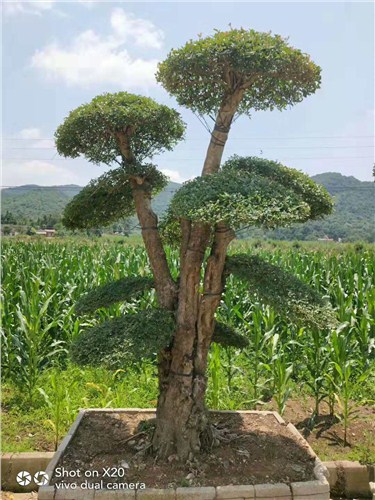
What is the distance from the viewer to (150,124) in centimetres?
315

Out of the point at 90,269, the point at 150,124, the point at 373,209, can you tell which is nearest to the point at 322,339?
the point at 150,124

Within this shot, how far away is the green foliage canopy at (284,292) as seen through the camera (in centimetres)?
287

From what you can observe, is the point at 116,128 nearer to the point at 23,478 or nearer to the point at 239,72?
the point at 239,72

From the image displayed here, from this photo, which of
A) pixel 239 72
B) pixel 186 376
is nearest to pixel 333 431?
pixel 186 376

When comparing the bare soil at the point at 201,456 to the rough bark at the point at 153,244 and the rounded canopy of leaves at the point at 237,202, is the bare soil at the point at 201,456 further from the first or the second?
the rounded canopy of leaves at the point at 237,202

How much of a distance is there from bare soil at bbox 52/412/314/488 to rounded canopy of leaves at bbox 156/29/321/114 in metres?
2.38

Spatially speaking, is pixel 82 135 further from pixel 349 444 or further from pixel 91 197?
pixel 349 444

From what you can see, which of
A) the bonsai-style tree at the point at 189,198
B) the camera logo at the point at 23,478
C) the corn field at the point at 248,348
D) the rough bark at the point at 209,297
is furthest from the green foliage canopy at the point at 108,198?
the camera logo at the point at 23,478

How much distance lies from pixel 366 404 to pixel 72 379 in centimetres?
316

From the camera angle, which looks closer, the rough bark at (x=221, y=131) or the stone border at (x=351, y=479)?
the rough bark at (x=221, y=131)

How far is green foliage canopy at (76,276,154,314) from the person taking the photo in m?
3.32

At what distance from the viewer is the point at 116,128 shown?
3.19m

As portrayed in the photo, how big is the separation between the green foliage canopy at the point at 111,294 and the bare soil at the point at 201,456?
966 mm

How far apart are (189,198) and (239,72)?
916 mm
